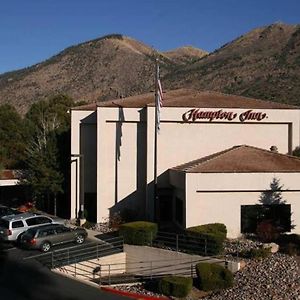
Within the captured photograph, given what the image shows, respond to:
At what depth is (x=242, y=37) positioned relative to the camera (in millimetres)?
135125

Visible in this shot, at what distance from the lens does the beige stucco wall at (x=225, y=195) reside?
32.5 meters

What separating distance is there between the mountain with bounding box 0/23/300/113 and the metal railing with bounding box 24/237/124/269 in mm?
44626

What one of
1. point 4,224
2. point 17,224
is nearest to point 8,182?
point 4,224

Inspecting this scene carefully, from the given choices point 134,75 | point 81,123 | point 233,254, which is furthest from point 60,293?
point 134,75

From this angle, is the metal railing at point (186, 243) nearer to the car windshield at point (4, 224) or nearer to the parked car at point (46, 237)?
the parked car at point (46, 237)

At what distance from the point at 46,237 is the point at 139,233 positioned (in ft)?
16.2

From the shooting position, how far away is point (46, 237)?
2928 cm

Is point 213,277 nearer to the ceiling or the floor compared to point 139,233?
nearer to the floor

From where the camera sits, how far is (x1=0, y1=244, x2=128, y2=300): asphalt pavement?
817 inches

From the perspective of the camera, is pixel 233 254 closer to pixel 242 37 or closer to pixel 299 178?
pixel 299 178

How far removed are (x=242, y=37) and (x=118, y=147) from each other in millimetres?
103514

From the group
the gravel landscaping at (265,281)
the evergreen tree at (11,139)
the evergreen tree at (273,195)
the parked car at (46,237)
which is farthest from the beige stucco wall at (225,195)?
the evergreen tree at (11,139)

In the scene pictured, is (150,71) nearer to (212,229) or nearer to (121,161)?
(121,161)

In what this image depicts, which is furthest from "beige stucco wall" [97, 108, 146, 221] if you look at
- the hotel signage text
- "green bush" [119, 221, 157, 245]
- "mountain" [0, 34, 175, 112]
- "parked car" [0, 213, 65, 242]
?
"mountain" [0, 34, 175, 112]
